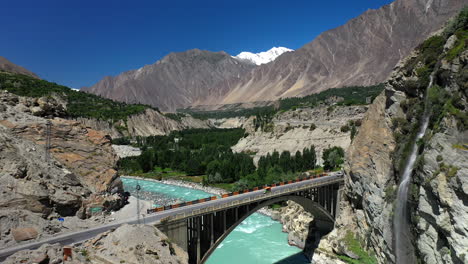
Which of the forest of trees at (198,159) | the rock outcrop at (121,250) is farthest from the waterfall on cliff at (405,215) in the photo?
the forest of trees at (198,159)

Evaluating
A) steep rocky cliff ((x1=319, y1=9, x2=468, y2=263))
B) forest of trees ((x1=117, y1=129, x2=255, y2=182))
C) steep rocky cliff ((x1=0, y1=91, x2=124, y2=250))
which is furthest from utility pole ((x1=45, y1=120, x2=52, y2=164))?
forest of trees ((x1=117, y1=129, x2=255, y2=182))

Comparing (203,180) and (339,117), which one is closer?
(203,180)

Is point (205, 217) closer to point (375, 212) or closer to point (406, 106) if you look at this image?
point (375, 212)

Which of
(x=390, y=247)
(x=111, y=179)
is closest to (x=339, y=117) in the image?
(x=390, y=247)

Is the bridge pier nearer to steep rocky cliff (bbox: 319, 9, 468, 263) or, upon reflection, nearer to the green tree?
A: steep rocky cliff (bbox: 319, 9, 468, 263)

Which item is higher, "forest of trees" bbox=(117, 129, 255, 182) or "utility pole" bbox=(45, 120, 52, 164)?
"utility pole" bbox=(45, 120, 52, 164)

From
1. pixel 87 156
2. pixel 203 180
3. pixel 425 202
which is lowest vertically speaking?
pixel 203 180

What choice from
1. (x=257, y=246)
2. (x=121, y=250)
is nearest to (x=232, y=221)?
(x=257, y=246)
